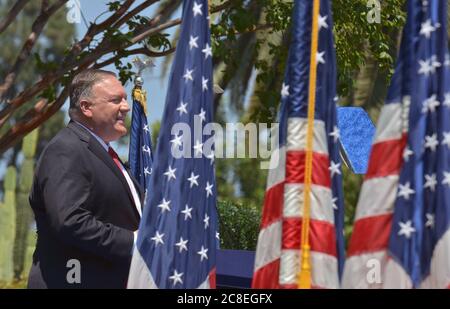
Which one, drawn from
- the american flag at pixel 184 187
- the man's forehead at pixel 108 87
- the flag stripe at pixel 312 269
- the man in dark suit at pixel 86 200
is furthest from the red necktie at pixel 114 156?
the flag stripe at pixel 312 269

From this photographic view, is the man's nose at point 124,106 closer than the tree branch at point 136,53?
Yes

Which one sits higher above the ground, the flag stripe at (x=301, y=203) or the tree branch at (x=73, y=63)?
the tree branch at (x=73, y=63)

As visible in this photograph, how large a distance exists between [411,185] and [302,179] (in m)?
0.49

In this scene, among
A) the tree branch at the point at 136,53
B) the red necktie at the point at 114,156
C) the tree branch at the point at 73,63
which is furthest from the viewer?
the tree branch at the point at 136,53

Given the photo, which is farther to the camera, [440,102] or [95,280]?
[95,280]

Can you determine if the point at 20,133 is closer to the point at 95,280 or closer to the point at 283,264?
the point at 95,280

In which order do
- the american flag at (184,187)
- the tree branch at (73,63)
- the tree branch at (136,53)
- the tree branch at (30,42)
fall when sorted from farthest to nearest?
the tree branch at (30,42)
the tree branch at (136,53)
the tree branch at (73,63)
the american flag at (184,187)

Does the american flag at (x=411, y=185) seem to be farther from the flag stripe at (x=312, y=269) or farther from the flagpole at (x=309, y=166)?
the flagpole at (x=309, y=166)

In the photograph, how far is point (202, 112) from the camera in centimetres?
500

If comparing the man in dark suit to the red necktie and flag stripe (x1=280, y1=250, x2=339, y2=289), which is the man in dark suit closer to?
the red necktie

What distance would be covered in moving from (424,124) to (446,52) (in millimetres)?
393

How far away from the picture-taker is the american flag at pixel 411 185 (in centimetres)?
423

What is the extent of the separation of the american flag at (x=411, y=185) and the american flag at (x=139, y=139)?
4033mm

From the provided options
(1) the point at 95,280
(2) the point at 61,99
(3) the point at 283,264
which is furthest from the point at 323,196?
(2) the point at 61,99
